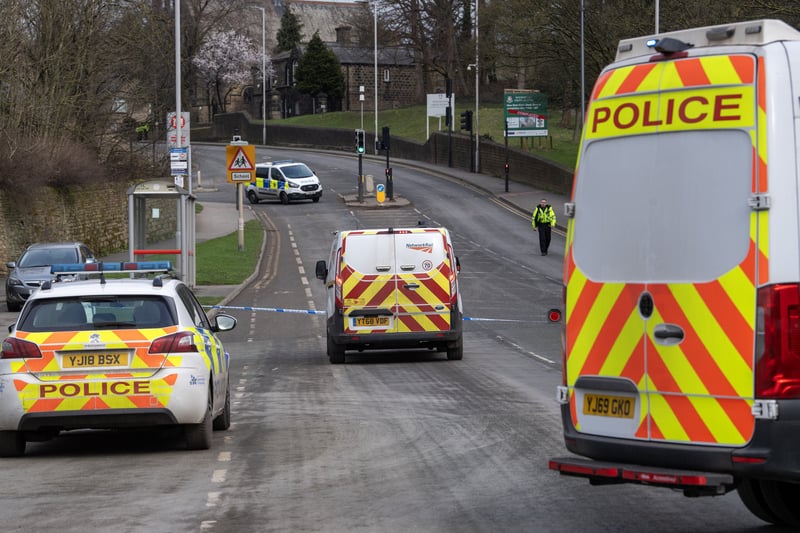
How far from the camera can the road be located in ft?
25.9

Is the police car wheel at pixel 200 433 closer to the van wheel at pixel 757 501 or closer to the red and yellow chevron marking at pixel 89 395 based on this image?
the red and yellow chevron marking at pixel 89 395

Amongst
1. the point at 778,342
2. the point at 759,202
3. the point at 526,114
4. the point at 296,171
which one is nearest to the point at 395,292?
the point at 759,202

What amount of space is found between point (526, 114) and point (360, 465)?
2202 inches

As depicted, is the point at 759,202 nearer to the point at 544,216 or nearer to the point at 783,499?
the point at 783,499

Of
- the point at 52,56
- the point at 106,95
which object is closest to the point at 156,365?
the point at 52,56

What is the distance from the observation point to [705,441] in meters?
6.50

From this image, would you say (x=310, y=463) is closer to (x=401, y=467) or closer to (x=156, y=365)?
(x=401, y=467)

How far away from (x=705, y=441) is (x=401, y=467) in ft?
12.0

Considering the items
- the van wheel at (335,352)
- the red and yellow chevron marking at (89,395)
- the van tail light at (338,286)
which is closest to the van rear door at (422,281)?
the van tail light at (338,286)

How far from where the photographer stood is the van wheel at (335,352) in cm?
1910

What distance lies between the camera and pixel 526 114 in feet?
212

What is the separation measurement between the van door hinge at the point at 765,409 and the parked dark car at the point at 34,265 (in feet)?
81.1

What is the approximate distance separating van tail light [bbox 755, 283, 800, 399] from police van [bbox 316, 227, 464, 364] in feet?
41.2

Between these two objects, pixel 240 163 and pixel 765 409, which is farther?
pixel 240 163
